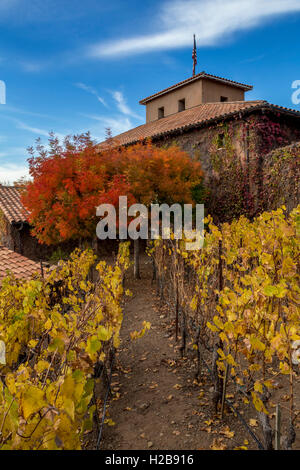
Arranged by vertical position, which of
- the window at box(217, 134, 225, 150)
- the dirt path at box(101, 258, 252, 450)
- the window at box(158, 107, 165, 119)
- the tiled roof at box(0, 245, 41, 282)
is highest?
the window at box(158, 107, 165, 119)

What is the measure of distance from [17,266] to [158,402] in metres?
5.06

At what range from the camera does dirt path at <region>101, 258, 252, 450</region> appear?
11.0 ft

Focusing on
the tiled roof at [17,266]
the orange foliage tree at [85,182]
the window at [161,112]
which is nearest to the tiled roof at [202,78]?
the window at [161,112]

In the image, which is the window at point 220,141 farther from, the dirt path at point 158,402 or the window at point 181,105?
the dirt path at point 158,402

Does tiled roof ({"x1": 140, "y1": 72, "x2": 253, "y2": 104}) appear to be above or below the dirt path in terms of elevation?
above

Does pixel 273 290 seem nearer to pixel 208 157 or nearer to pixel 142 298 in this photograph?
pixel 142 298

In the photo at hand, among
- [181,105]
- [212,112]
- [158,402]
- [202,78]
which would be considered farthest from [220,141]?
[158,402]

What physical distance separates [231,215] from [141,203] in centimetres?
441

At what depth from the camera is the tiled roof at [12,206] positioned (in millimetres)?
14520

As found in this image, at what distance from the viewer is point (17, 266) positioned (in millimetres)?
7844

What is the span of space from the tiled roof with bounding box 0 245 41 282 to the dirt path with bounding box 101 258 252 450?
2.64 metres

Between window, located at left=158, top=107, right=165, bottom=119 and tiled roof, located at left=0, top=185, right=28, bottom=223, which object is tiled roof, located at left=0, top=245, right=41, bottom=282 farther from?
window, located at left=158, top=107, right=165, bottom=119

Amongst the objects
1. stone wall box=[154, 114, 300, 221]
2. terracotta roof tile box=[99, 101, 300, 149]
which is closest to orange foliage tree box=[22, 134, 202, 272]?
terracotta roof tile box=[99, 101, 300, 149]
